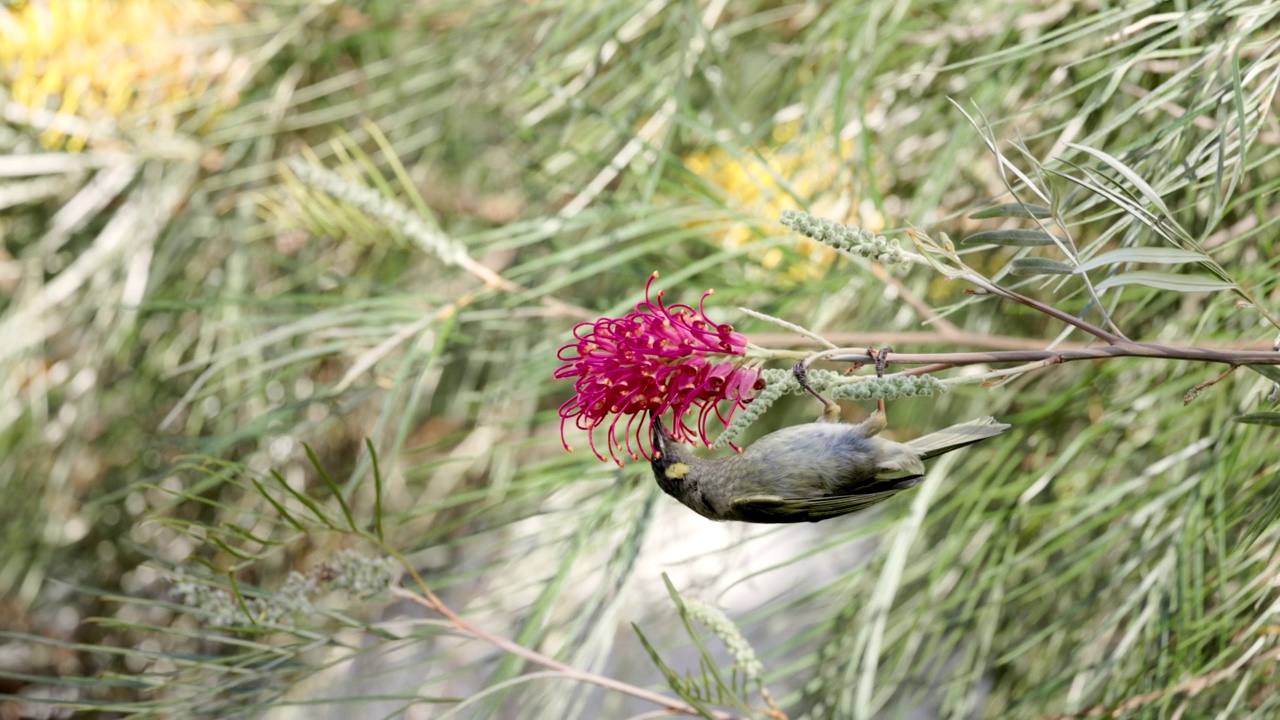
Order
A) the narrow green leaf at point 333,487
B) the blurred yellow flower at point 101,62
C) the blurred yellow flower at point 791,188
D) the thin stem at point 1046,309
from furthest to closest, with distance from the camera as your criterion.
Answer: the blurred yellow flower at point 101,62, the blurred yellow flower at point 791,188, the narrow green leaf at point 333,487, the thin stem at point 1046,309

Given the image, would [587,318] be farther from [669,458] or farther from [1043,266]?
[1043,266]

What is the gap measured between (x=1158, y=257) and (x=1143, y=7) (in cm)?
24

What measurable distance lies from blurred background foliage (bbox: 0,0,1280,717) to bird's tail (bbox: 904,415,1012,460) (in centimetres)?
3

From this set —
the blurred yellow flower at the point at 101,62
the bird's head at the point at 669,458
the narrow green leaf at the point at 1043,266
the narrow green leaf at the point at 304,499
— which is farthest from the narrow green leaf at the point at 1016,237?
the blurred yellow flower at the point at 101,62

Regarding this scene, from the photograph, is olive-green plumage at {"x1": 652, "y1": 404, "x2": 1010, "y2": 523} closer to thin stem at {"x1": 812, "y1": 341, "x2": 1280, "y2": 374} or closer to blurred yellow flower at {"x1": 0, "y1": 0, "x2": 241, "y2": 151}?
thin stem at {"x1": 812, "y1": 341, "x2": 1280, "y2": 374}

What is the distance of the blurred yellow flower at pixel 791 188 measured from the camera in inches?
29.8

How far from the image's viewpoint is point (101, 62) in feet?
3.19

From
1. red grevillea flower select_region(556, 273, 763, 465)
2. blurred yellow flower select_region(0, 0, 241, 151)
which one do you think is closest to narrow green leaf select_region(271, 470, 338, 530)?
red grevillea flower select_region(556, 273, 763, 465)

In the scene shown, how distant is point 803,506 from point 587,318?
A: 1.02 feet

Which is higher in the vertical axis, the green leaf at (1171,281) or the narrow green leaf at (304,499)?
the narrow green leaf at (304,499)

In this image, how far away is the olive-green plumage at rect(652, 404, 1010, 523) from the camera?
1.28 feet

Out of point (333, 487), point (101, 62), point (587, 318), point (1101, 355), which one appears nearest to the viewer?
point (1101, 355)

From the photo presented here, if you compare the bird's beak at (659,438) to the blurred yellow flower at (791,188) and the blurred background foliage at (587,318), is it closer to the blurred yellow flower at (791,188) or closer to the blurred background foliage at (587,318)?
the blurred background foliage at (587,318)

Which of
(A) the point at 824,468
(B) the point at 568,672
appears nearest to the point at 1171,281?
(A) the point at 824,468
